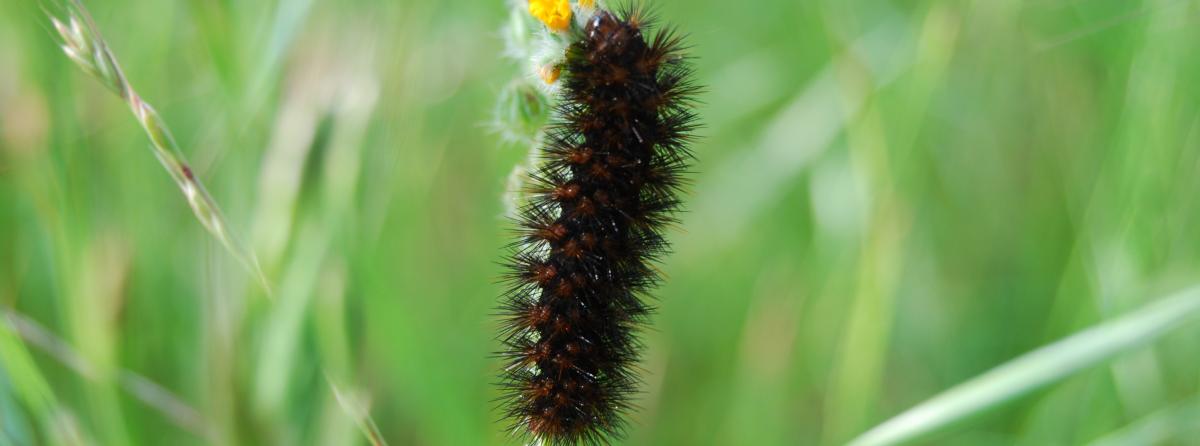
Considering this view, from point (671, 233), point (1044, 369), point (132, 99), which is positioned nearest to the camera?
point (132, 99)

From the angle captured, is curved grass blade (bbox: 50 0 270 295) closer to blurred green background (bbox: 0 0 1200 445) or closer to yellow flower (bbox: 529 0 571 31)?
blurred green background (bbox: 0 0 1200 445)

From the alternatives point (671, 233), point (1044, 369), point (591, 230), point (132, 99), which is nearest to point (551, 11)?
point (591, 230)

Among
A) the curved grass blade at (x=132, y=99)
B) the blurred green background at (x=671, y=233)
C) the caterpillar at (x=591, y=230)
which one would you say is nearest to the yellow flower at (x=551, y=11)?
the caterpillar at (x=591, y=230)

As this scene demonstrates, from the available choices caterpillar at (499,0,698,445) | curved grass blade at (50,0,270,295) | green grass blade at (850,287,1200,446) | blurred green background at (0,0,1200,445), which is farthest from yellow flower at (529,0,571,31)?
green grass blade at (850,287,1200,446)

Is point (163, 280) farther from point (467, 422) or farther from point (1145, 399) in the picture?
point (1145, 399)

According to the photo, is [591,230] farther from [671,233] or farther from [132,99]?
[671,233]

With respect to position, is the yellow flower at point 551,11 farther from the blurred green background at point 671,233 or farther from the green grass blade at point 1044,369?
the green grass blade at point 1044,369
